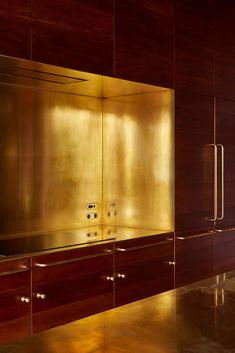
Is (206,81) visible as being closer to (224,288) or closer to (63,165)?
(63,165)

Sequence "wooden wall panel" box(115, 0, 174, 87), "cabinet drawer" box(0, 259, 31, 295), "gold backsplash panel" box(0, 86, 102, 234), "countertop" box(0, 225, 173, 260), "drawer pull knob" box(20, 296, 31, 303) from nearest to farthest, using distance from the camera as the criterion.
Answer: "cabinet drawer" box(0, 259, 31, 295), "drawer pull knob" box(20, 296, 31, 303), "countertop" box(0, 225, 173, 260), "wooden wall panel" box(115, 0, 174, 87), "gold backsplash panel" box(0, 86, 102, 234)

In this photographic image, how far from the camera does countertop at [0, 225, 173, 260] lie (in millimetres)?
2803

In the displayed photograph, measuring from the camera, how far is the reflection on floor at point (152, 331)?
1.12 m

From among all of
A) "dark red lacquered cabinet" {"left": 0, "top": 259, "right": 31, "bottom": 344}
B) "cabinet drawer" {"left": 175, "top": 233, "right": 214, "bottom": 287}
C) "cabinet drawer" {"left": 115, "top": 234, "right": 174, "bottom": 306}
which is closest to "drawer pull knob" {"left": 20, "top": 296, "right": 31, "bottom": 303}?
"dark red lacquered cabinet" {"left": 0, "top": 259, "right": 31, "bottom": 344}

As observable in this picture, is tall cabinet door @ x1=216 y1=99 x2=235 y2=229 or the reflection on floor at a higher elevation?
tall cabinet door @ x1=216 y1=99 x2=235 y2=229

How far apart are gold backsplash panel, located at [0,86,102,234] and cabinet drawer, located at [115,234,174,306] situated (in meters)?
0.68

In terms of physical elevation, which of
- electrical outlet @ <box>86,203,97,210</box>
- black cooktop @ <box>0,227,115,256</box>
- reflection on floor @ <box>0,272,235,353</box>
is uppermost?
electrical outlet @ <box>86,203,97,210</box>

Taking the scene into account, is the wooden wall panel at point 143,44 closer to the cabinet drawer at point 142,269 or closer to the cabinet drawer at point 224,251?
the cabinet drawer at point 142,269

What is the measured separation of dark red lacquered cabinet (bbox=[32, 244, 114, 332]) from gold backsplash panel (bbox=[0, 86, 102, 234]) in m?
0.67

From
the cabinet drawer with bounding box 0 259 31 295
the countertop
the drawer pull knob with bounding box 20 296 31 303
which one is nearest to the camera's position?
the cabinet drawer with bounding box 0 259 31 295

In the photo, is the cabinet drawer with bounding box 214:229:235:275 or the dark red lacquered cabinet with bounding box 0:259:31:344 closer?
the dark red lacquered cabinet with bounding box 0:259:31:344

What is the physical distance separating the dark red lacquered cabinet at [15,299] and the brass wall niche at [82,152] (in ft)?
2.52

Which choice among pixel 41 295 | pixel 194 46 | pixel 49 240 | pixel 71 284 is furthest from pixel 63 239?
pixel 194 46

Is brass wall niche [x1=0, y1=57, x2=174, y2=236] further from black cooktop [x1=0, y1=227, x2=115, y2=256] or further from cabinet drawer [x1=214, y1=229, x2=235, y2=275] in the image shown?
cabinet drawer [x1=214, y1=229, x2=235, y2=275]
